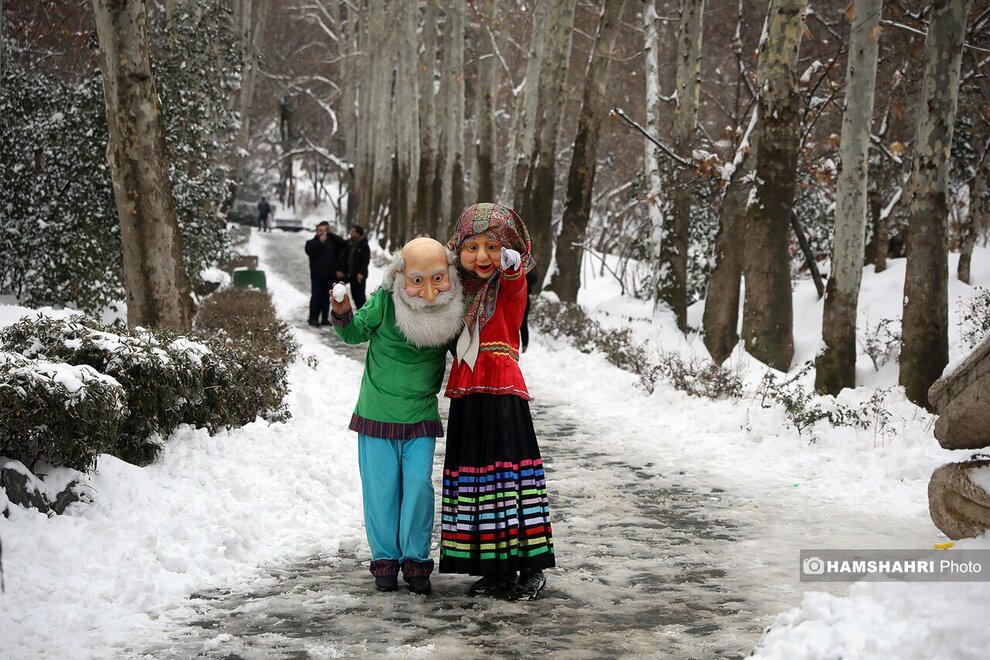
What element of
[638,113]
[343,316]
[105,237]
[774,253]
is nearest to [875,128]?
[638,113]

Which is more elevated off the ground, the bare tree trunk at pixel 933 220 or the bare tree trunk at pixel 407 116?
the bare tree trunk at pixel 407 116

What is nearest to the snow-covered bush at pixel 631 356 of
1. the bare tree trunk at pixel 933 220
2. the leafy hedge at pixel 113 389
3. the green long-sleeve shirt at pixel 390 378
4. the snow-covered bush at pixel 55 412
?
the bare tree trunk at pixel 933 220

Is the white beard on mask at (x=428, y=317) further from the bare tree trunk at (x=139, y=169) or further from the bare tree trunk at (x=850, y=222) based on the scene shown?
the bare tree trunk at (x=850, y=222)

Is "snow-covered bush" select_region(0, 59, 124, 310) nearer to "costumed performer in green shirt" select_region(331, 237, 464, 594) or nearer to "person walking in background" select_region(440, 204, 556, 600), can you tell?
"costumed performer in green shirt" select_region(331, 237, 464, 594)

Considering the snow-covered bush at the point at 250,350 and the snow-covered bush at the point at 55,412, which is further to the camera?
the snow-covered bush at the point at 250,350

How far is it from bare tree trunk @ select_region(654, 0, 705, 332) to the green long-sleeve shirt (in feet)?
35.0

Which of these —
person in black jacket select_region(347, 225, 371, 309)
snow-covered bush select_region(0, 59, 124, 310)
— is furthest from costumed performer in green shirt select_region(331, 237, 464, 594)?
person in black jacket select_region(347, 225, 371, 309)

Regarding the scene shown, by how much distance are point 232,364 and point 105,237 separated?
8217mm

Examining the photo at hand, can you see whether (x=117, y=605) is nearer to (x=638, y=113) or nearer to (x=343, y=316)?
(x=343, y=316)

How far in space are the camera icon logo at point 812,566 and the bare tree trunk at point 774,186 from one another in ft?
20.0

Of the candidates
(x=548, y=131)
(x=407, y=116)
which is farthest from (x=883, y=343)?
(x=407, y=116)

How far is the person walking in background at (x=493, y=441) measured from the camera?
4.78m
